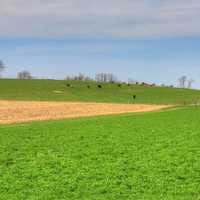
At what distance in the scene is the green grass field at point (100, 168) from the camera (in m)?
12.7

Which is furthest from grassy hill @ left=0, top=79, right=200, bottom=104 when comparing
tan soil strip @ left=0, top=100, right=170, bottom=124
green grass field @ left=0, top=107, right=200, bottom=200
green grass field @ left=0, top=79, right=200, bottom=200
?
green grass field @ left=0, top=107, right=200, bottom=200

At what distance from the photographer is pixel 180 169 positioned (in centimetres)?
1576

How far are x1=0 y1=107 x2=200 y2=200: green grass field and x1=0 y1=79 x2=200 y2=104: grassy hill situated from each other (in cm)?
7237

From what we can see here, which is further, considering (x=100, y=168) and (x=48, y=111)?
(x=48, y=111)

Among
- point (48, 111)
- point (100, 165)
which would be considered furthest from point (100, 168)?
point (48, 111)

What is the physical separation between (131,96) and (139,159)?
94.2 metres

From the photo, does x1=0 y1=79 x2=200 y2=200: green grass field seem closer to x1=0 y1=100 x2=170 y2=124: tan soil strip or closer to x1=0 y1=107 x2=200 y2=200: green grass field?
x1=0 y1=107 x2=200 y2=200: green grass field

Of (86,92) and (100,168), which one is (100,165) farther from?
(86,92)

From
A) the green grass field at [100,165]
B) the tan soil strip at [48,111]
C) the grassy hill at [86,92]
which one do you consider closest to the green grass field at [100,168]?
the green grass field at [100,165]

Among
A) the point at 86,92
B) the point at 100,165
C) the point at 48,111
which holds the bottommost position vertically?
the point at 48,111

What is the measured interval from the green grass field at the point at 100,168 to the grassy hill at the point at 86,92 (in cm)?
7237

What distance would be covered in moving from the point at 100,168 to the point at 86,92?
324 ft

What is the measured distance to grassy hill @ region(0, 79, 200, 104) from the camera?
102 meters

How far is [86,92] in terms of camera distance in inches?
4520
